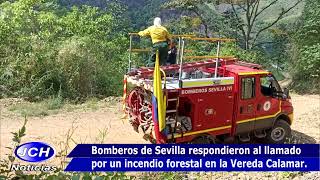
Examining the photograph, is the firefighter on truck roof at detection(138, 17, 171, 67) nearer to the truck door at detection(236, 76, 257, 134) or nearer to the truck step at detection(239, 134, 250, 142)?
the truck door at detection(236, 76, 257, 134)

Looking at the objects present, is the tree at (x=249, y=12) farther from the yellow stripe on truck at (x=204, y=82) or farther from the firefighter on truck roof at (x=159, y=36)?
the yellow stripe on truck at (x=204, y=82)

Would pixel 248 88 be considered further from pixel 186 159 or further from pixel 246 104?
pixel 186 159

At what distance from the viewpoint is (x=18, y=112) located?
38.0 ft

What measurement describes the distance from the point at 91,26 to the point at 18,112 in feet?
22.0

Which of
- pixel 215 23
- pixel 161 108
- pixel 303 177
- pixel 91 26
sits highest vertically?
pixel 215 23

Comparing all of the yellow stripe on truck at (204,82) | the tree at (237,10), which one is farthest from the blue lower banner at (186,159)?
the tree at (237,10)

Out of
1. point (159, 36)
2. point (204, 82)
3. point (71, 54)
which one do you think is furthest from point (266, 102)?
point (71, 54)

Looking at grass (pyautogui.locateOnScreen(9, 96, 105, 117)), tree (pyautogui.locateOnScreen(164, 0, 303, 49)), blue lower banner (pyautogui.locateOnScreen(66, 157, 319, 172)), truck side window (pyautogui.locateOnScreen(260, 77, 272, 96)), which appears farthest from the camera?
tree (pyautogui.locateOnScreen(164, 0, 303, 49))

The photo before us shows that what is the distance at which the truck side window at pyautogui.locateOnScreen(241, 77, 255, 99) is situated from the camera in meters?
8.76

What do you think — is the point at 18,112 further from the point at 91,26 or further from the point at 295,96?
the point at 295,96

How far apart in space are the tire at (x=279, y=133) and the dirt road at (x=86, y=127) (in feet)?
1.48

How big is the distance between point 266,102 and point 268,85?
0.41m

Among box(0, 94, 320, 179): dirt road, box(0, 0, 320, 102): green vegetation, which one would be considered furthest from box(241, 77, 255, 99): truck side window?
box(0, 0, 320, 102): green vegetation

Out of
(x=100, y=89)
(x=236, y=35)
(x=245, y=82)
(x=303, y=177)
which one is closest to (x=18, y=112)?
(x=100, y=89)
